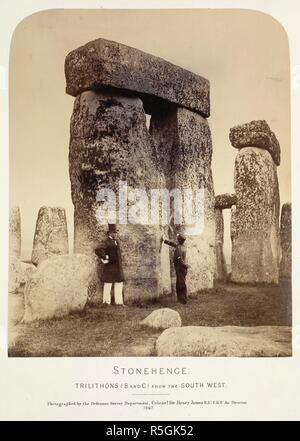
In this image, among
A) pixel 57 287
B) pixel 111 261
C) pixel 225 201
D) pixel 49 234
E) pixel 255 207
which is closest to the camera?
pixel 49 234

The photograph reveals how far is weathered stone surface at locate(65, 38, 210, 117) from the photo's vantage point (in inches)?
172

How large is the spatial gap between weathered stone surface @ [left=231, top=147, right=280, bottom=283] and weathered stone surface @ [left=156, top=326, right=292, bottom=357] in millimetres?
360

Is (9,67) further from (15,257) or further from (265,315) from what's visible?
(265,315)

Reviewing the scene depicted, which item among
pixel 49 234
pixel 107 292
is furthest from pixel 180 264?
pixel 49 234

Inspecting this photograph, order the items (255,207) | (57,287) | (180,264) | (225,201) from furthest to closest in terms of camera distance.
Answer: (255,207)
(225,201)
(180,264)
(57,287)

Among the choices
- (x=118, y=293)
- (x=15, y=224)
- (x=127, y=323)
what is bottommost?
(x=127, y=323)

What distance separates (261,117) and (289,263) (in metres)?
0.92

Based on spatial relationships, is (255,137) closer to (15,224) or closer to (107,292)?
(107,292)

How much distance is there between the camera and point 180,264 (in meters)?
4.57

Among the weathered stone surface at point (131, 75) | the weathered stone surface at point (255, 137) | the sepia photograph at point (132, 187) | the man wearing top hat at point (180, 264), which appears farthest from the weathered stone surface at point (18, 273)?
the weathered stone surface at point (255, 137)

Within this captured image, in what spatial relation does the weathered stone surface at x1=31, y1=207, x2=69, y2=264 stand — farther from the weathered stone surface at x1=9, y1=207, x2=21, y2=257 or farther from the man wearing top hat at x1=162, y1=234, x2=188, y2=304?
the man wearing top hat at x1=162, y1=234, x2=188, y2=304

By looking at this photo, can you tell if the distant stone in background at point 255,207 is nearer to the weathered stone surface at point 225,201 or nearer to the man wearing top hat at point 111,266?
the weathered stone surface at point 225,201

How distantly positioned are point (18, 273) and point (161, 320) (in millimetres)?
915

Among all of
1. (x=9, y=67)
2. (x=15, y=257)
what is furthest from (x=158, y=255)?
(x=9, y=67)
